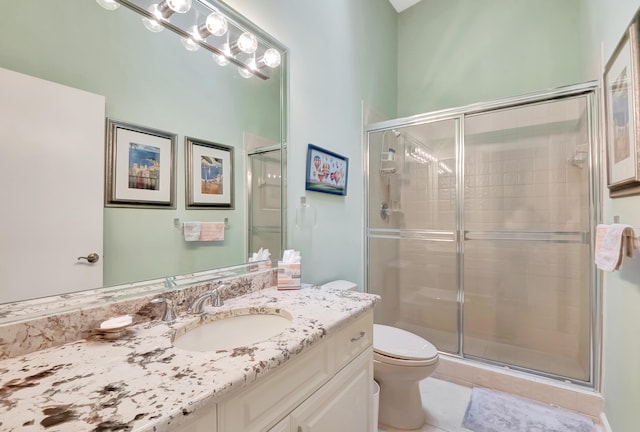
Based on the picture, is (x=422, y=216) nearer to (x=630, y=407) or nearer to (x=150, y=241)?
(x=630, y=407)

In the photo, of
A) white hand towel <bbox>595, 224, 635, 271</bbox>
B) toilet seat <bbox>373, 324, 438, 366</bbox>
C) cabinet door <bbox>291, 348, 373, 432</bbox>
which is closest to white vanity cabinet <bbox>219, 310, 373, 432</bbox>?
cabinet door <bbox>291, 348, 373, 432</bbox>

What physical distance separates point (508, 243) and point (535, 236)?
19 cm

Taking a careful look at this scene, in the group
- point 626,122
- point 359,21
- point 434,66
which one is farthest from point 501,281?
point 359,21

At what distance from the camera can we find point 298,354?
77 cm

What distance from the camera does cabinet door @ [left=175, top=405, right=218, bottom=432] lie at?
0.52m

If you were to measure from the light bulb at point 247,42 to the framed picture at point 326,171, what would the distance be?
581 mm

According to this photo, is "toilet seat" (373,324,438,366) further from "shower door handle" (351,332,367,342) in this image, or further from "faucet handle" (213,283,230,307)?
"faucet handle" (213,283,230,307)

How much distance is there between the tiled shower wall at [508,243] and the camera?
6.33 ft

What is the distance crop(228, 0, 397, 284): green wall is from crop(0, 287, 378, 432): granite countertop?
0.89 m

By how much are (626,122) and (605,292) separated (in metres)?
0.98

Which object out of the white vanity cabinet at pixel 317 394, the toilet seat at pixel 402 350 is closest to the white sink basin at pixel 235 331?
the white vanity cabinet at pixel 317 394

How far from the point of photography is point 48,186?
804 millimetres

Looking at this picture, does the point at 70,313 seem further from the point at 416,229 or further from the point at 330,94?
the point at 416,229

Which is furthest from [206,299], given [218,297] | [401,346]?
[401,346]
